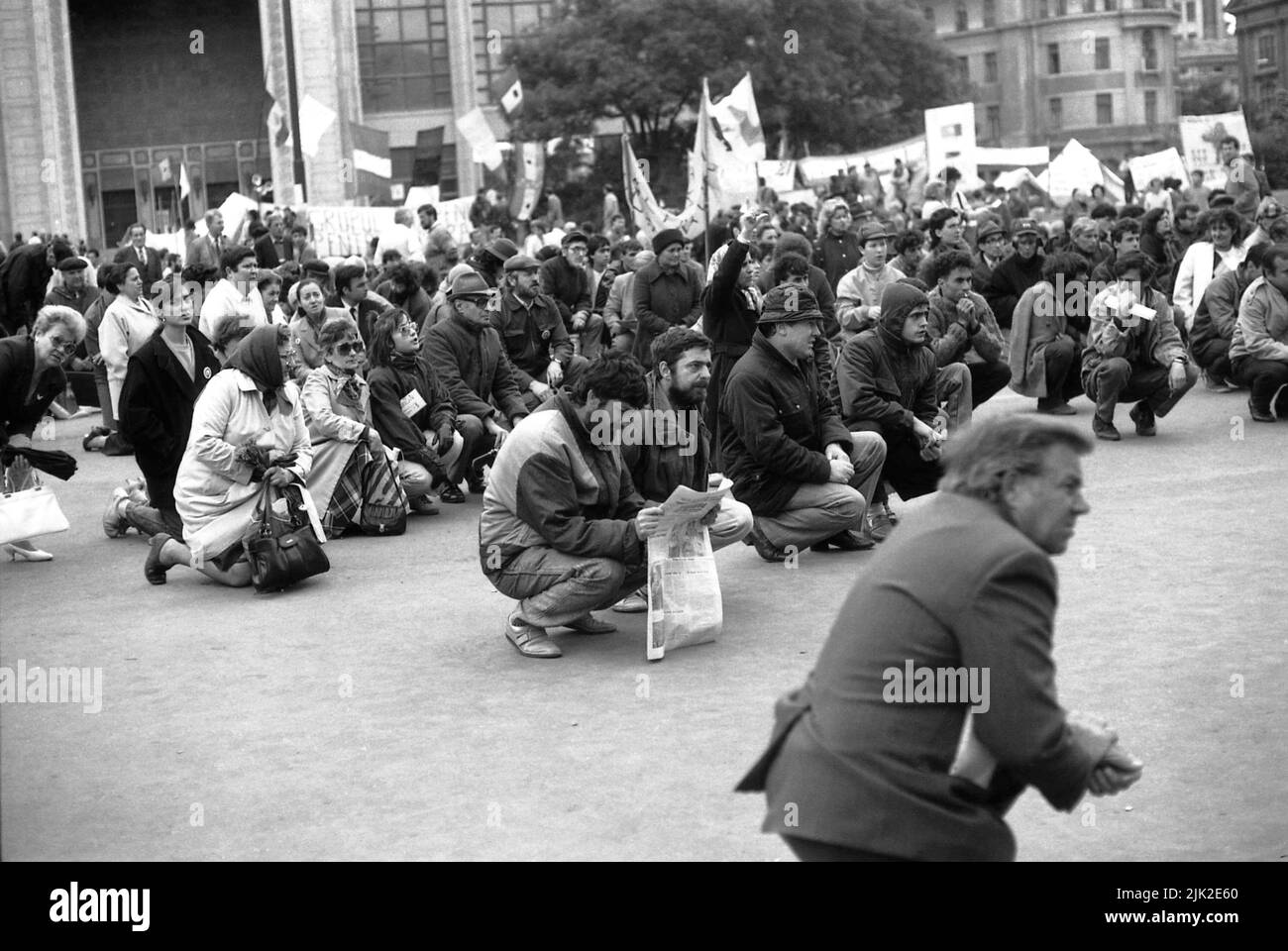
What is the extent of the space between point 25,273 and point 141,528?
8.68 meters

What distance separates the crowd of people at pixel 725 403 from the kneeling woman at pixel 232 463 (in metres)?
0.02

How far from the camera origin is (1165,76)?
4055 inches

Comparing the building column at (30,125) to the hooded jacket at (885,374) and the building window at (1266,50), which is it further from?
the hooded jacket at (885,374)

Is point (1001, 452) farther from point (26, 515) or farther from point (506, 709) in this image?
point (26, 515)

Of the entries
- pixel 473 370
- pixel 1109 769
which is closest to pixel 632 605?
pixel 473 370

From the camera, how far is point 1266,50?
80.8 metres

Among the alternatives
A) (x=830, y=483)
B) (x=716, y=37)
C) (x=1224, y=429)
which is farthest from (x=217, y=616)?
(x=716, y=37)

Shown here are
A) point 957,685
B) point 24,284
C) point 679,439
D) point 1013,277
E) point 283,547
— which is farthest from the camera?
point 24,284

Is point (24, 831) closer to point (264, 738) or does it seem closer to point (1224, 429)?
point (264, 738)

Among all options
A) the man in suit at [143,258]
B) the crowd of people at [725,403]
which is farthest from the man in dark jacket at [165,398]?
the man in suit at [143,258]

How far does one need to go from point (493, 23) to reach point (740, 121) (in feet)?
142

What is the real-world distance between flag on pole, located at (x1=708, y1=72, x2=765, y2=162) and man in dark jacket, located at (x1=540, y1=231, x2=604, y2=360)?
7948 mm

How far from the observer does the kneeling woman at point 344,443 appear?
1086 centimetres
